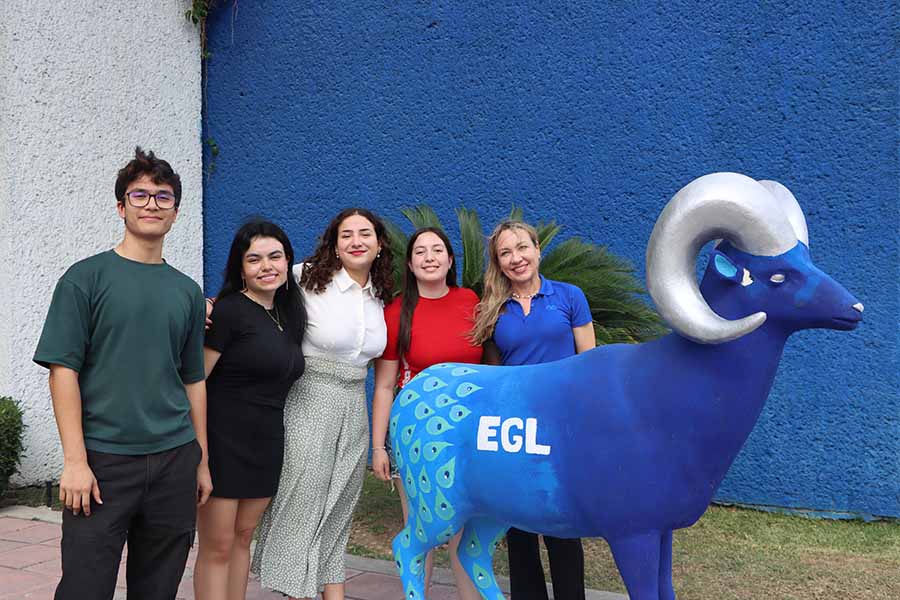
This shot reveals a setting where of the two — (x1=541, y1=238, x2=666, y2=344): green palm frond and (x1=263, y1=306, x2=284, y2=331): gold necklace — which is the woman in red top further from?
(x1=541, y1=238, x2=666, y2=344): green palm frond

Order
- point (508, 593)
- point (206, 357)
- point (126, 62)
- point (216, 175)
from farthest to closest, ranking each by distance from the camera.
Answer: point (216, 175) < point (126, 62) < point (508, 593) < point (206, 357)

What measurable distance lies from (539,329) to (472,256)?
1839mm

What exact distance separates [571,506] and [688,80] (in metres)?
4.27

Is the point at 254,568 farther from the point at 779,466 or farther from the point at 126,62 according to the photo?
the point at 126,62

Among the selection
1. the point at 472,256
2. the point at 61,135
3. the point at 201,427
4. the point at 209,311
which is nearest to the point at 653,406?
the point at 201,427

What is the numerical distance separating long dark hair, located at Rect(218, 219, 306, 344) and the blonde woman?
0.76 m

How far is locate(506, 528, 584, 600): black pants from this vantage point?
11.3 ft

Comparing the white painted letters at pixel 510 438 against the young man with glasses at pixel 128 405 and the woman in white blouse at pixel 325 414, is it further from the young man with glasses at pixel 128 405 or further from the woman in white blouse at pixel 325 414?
the young man with glasses at pixel 128 405

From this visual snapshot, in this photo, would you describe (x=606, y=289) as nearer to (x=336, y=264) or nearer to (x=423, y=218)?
(x=423, y=218)

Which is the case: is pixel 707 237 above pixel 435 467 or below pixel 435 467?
above

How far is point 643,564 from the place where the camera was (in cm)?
261

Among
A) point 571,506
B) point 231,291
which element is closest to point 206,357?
point 231,291

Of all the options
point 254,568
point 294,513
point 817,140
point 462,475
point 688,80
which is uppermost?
point 688,80

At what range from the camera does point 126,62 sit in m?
7.18
